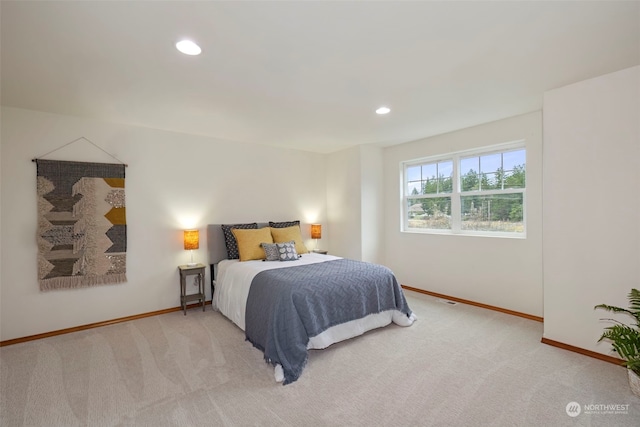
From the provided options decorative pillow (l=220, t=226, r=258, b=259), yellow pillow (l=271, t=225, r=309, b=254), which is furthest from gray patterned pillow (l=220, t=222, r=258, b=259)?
yellow pillow (l=271, t=225, r=309, b=254)

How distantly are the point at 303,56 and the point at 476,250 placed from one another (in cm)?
333

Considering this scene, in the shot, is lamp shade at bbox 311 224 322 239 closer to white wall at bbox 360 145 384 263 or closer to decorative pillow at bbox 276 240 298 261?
white wall at bbox 360 145 384 263

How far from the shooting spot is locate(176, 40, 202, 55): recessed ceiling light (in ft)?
6.39

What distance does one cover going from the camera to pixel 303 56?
6.99ft

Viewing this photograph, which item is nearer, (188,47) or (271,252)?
(188,47)

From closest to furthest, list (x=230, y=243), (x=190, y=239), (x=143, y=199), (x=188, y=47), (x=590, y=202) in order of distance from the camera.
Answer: (x=188, y=47)
(x=590, y=202)
(x=143, y=199)
(x=190, y=239)
(x=230, y=243)

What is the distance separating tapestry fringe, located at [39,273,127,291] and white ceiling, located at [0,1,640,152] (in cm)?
182

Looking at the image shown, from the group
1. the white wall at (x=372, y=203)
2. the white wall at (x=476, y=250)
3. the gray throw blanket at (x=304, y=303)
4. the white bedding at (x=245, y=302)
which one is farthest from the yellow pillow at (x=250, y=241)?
the white wall at (x=476, y=250)

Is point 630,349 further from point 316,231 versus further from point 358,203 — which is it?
point 316,231

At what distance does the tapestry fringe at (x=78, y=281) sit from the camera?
10.5ft

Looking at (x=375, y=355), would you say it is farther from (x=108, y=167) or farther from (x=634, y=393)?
Result: (x=108, y=167)

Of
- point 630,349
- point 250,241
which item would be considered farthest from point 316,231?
point 630,349

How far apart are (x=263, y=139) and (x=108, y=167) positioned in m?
1.99

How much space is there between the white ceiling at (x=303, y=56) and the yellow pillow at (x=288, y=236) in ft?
5.64
